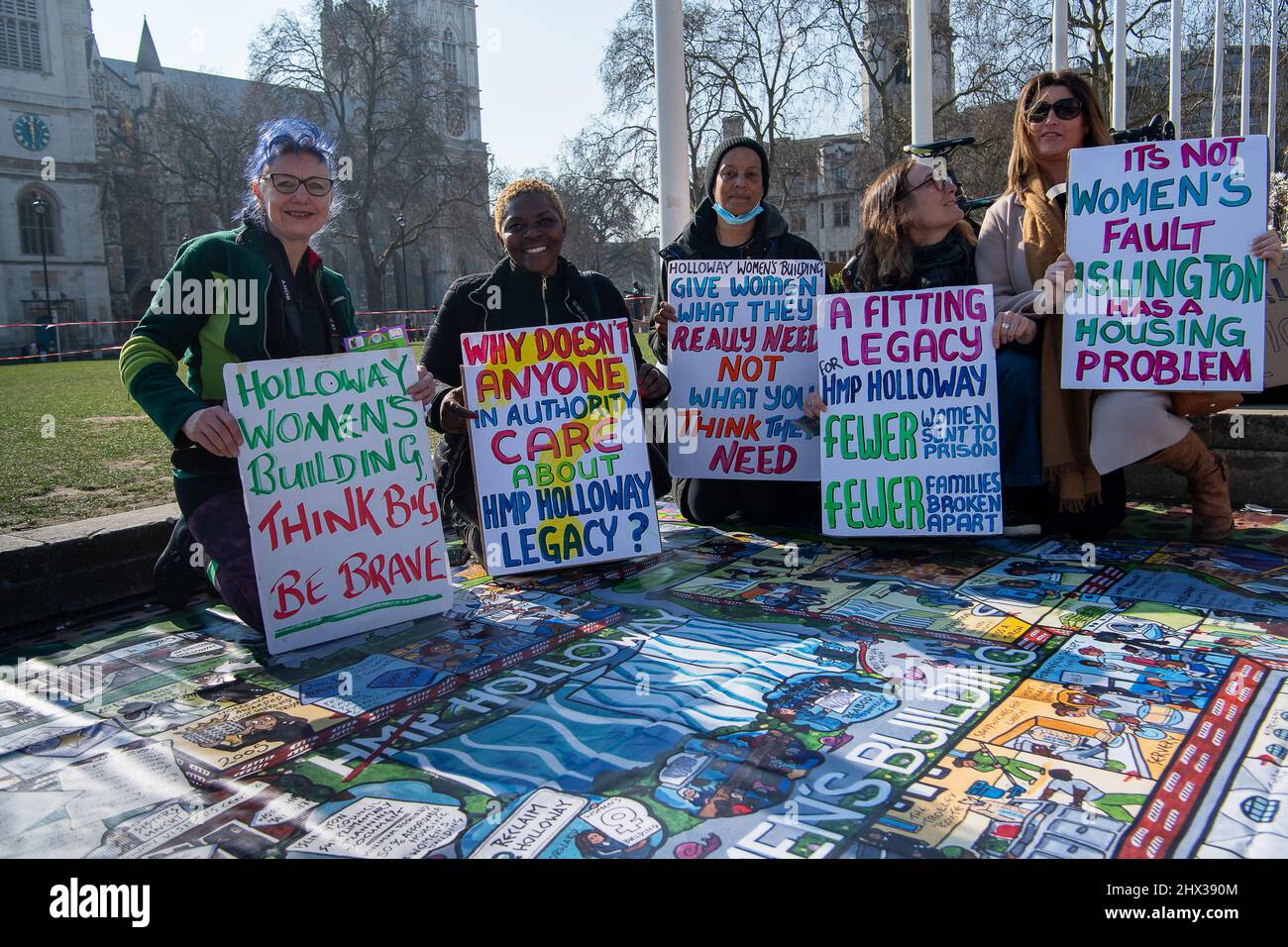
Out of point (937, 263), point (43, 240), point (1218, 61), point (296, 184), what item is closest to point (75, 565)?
point (296, 184)

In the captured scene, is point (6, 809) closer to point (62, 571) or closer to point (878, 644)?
point (62, 571)

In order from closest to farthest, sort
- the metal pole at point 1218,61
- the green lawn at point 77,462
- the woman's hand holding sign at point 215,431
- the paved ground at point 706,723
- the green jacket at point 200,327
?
1. the paved ground at point 706,723
2. the woman's hand holding sign at point 215,431
3. the green jacket at point 200,327
4. the green lawn at point 77,462
5. the metal pole at point 1218,61

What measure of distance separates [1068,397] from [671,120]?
9.99 ft

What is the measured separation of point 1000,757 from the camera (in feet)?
7.45

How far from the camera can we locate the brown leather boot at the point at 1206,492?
13.5 ft

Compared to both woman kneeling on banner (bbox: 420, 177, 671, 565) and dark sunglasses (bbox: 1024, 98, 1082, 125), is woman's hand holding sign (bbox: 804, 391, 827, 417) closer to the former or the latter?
woman kneeling on banner (bbox: 420, 177, 671, 565)

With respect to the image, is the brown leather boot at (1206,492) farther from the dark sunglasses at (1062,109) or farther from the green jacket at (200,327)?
the green jacket at (200,327)

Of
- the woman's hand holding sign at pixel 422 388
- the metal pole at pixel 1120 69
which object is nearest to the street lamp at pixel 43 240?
the metal pole at pixel 1120 69

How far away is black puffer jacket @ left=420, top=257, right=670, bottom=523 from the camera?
4.30 meters

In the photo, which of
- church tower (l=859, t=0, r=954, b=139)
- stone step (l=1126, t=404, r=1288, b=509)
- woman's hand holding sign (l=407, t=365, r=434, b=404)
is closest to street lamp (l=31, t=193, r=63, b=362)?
church tower (l=859, t=0, r=954, b=139)


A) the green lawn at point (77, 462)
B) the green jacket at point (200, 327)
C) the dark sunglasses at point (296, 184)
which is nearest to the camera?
the green jacket at point (200, 327)

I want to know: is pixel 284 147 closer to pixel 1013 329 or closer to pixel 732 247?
pixel 732 247

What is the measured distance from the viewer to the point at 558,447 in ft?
13.5

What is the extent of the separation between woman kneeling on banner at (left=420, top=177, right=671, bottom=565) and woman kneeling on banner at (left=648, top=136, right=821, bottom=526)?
0.48 m
